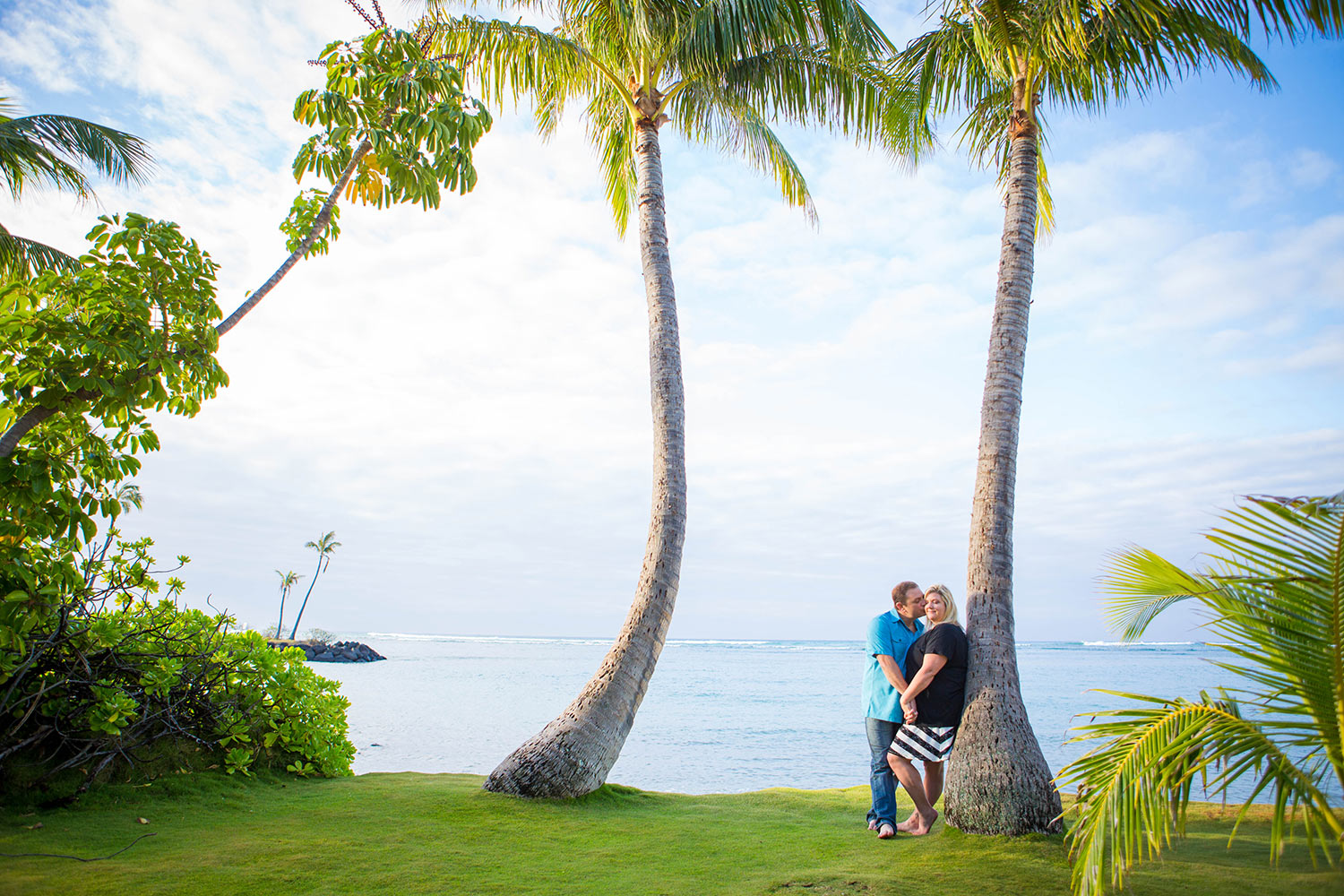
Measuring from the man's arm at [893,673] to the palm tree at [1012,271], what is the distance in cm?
48

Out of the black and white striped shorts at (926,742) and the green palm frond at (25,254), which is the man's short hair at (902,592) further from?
the green palm frond at (25,254)

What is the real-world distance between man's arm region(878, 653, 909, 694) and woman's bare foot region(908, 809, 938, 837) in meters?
0.97

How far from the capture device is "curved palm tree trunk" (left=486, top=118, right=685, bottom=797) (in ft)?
21.9

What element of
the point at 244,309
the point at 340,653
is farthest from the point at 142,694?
the point at 340,653

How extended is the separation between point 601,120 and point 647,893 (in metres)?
10.0

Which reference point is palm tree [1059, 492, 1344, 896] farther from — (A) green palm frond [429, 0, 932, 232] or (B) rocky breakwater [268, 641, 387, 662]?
(B) rocky breakwater [268, 641, 387, 662]

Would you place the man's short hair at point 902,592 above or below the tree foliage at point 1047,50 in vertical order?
below

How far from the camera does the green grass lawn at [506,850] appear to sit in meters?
4.36

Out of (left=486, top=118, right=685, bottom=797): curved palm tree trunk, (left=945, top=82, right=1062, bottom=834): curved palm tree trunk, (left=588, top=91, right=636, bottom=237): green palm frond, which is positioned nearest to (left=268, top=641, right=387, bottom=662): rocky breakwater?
(left=588, top=91, right=636, bottom=237): green palm frond

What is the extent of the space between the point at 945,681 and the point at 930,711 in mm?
253

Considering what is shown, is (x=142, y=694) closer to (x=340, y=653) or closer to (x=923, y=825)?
(x=923, y=825)

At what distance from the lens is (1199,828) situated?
572 centimetres

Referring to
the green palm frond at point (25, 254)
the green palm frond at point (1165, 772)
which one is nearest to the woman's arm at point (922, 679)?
the green palm frond at point (1165, 772)

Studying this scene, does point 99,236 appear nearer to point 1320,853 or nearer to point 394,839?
point 394,839
